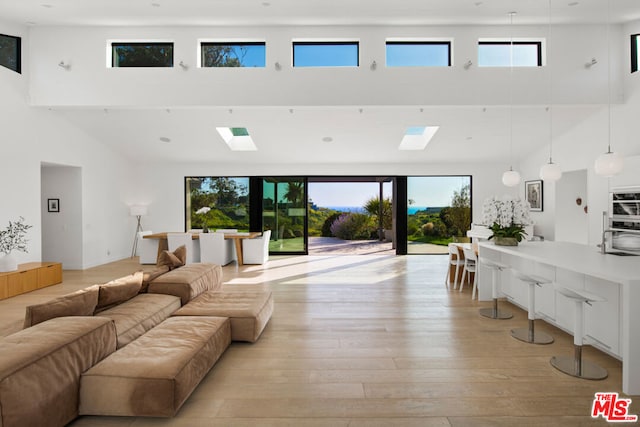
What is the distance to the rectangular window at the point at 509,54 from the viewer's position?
653 cm

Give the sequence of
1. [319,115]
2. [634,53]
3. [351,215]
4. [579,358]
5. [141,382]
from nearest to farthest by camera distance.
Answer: [141,382]
[579,358]
[634,53]
[319,115]
[351,215]

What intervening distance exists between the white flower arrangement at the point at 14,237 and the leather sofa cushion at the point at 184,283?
11.9 ft

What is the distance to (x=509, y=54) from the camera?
6543mm

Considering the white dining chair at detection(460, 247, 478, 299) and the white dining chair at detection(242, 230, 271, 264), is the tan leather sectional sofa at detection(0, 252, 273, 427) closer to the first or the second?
the white dining chair at detection(460, 247, 478, 299)

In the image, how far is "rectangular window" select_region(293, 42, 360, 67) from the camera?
660 cm

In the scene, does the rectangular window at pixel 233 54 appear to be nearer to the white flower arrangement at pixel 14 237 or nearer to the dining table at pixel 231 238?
the dining table at pixel 231 238

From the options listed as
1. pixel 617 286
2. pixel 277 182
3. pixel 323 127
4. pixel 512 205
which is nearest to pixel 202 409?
pixel 617 286

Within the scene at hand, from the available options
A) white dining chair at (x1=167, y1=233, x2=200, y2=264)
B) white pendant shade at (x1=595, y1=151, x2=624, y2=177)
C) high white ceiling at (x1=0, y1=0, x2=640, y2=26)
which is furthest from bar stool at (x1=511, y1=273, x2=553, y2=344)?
white dining chair at (x1=167, y1=233, x2=200, y2=264)

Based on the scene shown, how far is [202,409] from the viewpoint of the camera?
8.18ft

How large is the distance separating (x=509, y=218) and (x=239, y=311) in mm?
3527

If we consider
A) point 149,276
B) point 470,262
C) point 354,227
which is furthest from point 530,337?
point 354,227

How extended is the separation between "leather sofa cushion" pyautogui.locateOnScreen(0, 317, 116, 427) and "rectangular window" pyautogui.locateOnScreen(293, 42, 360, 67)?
18.1ft

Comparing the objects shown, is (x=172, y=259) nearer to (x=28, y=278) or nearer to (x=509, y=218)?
(x=28, y=278)

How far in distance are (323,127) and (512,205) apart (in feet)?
14.4
